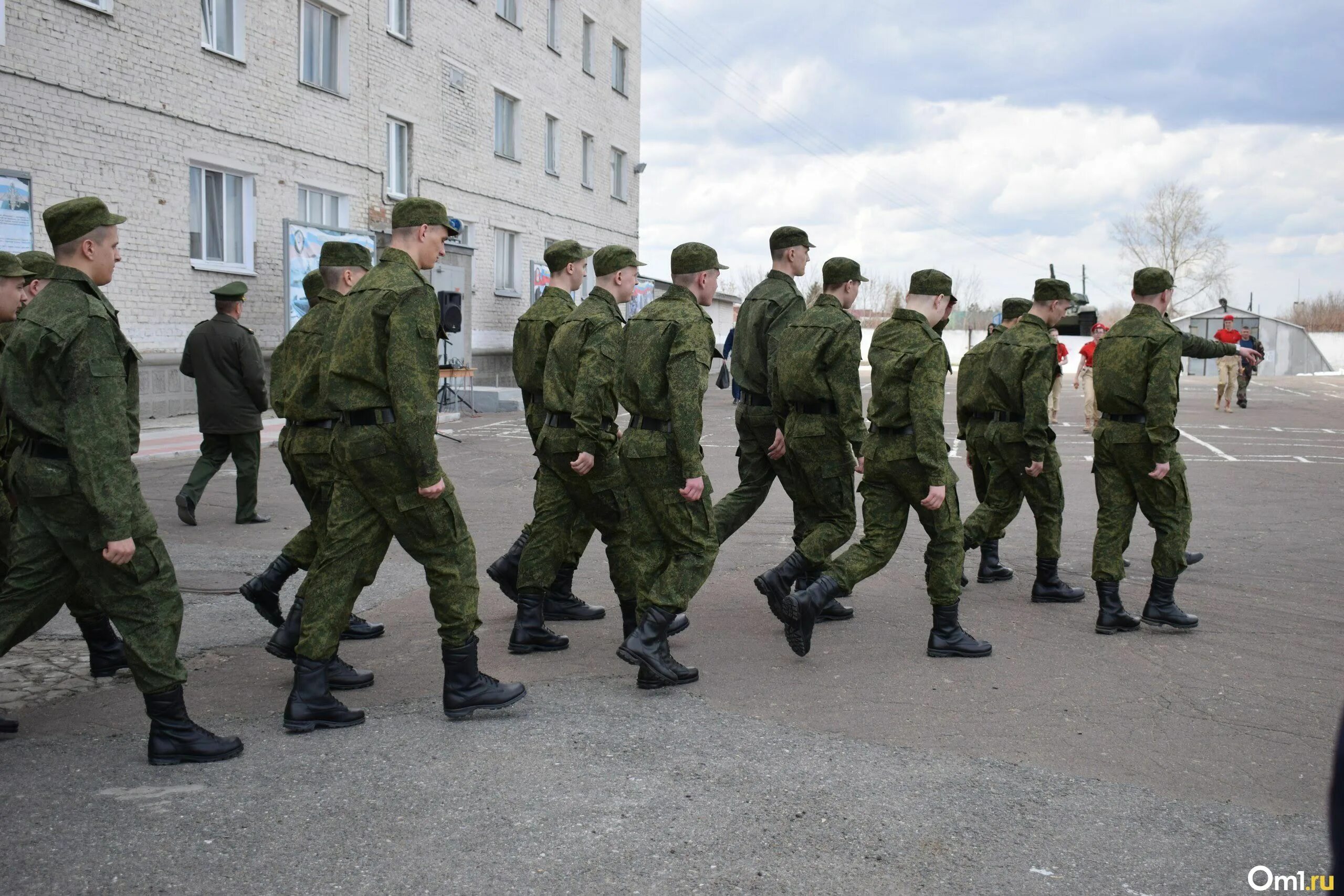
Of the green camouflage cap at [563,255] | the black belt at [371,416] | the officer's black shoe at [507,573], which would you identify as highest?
the green camouflage cap at [563,255]

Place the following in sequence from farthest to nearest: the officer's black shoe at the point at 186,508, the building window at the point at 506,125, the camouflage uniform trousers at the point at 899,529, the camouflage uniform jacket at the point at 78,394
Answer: the building window at the point at 506,125
the officer's black shoe at the point at 186,508
the camouflage uniform trousers at the point at 899,529
the camouflage uniform jacket at the point at 78,394

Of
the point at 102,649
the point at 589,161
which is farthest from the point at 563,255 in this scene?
the point at 589,161

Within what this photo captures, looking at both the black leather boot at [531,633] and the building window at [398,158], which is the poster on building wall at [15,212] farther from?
the black leather boot at [531,633]

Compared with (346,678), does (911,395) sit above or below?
above

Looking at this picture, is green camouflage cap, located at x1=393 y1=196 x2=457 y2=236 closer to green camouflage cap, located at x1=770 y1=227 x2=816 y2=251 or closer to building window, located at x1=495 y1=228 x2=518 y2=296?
green camouflage cap, located at x1=770 y1=227 x2=816 y2=251

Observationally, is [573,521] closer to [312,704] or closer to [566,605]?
[566,605]

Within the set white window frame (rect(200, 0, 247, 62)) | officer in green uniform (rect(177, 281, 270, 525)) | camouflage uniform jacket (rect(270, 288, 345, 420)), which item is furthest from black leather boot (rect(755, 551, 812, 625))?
white window frame (rect(200, 0, 247, 62))

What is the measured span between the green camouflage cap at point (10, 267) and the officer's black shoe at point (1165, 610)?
604 centimetres

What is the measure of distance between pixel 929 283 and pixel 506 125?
2334 centimetres

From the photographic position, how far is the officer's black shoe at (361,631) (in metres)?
6.18

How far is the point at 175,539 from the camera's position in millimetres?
9062

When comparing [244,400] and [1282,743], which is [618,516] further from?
[244,400]

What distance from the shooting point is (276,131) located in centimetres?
1945

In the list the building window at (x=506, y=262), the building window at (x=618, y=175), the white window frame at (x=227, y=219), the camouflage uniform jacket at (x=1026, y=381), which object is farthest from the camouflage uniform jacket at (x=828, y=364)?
the building window at (x=618, y=175)
